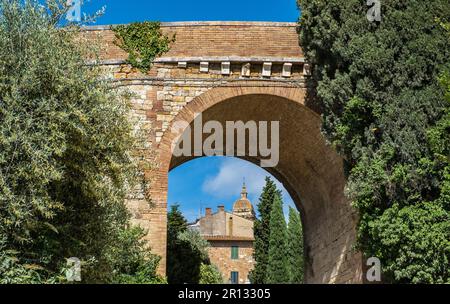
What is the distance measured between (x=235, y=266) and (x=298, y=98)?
33822mm

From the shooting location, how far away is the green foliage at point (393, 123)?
38.1ft

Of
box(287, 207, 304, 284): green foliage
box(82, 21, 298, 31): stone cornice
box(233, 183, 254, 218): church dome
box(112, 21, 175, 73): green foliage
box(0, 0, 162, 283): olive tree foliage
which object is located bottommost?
box(0, 0, 162, 283): olive tree foliage

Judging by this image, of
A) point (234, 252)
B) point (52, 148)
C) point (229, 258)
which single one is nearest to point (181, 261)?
point (52, 148)

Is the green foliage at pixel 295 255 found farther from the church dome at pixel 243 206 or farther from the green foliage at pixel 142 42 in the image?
the church dome at pixel 243 206

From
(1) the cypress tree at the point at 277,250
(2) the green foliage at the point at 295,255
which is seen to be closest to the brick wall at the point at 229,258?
(2) the green foliage at the point at 295,255

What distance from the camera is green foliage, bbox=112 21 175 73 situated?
51.3 feet

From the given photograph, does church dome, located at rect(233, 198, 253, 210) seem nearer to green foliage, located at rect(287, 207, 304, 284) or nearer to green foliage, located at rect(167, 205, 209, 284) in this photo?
green foliage, located at rect(287, 207, 304, 284)

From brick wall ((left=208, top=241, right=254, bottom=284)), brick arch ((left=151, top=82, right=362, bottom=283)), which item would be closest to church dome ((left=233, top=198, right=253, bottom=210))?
brick wall ((left=208, top=241, right=254, bottom=284))

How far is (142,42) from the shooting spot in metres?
15.8

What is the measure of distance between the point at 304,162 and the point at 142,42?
5.72m

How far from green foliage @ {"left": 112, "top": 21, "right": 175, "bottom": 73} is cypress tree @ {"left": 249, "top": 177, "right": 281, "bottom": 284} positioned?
22.3 metres

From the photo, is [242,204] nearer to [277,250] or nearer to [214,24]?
[277,250]

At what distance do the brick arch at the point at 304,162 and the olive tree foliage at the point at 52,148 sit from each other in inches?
168

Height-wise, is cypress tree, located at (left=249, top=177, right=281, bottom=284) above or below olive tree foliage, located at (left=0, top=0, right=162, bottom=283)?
above
